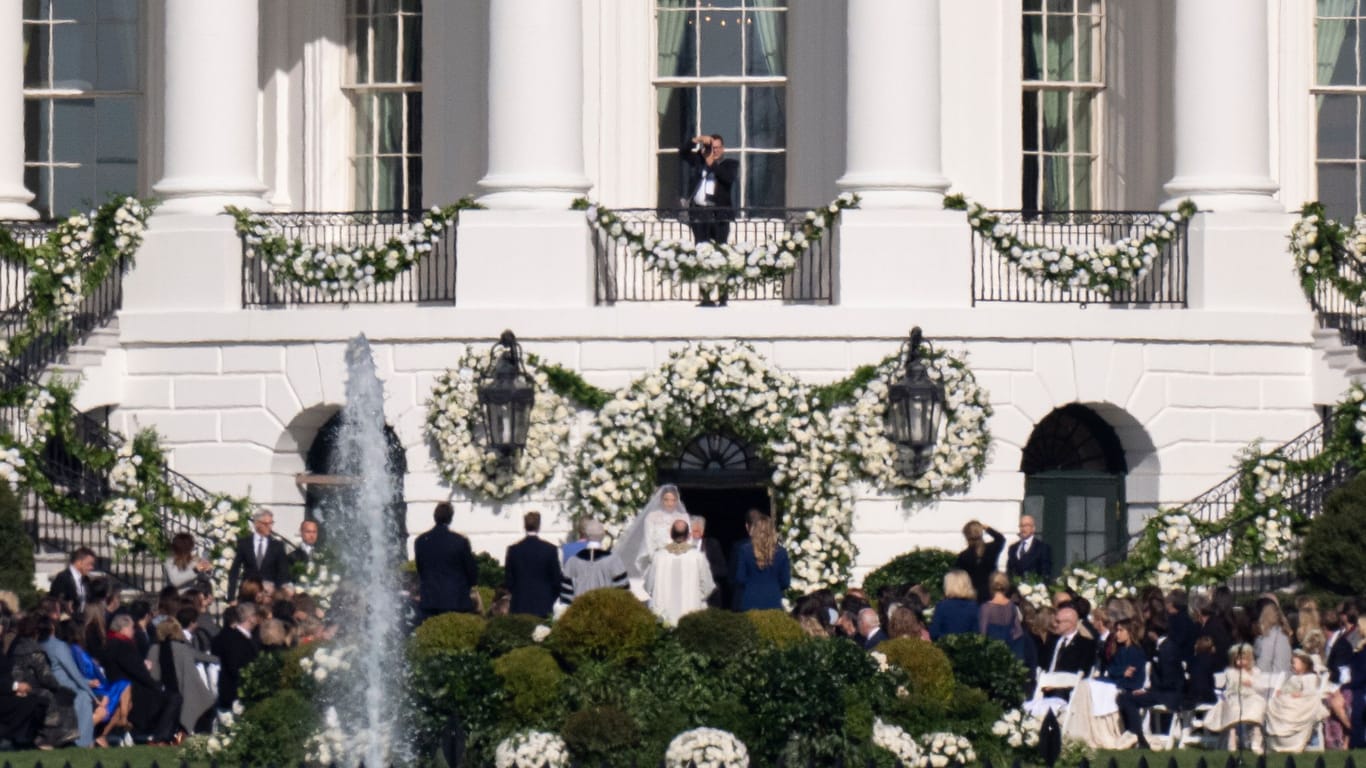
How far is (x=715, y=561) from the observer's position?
114 ft

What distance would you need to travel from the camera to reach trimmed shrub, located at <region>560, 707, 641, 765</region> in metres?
25.1

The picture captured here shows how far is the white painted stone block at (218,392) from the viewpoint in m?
37.3

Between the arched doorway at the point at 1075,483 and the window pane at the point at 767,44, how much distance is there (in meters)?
4.61

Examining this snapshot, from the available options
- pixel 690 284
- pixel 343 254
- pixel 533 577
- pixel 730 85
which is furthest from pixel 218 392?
pixel 533 577

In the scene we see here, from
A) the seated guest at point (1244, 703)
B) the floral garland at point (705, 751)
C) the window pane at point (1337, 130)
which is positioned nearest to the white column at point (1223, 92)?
the window pane at point (1337, 130)

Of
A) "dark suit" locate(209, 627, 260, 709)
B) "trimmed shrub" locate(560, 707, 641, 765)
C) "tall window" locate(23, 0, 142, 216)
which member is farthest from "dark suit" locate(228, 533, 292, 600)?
"trimmed shrub" locate(560, 707, 641, 765)

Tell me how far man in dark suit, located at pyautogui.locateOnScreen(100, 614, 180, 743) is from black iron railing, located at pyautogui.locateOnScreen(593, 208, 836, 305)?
8757 mm

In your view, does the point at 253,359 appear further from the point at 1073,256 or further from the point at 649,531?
the point at 1073,256

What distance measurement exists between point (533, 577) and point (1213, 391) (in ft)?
27.5

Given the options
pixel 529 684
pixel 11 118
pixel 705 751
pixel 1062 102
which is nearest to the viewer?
pixel 705 751

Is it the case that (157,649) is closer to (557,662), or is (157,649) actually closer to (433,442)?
(557,662)

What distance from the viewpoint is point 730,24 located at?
40.0 metres

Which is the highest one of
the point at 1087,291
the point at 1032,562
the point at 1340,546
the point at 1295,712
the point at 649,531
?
the point at 1087,291

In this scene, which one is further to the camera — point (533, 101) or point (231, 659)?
point (533, 101)
